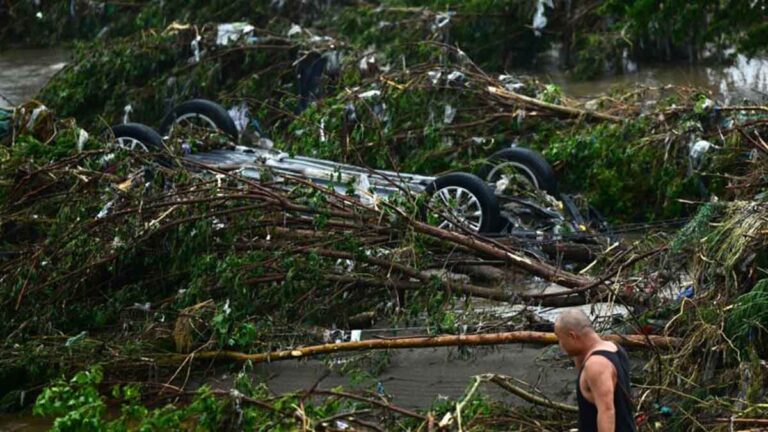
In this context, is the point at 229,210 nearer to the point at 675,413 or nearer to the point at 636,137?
the point at 675,413

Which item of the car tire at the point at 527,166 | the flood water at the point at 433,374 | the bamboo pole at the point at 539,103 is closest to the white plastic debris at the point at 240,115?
the bamboo pole at the point at 539,103

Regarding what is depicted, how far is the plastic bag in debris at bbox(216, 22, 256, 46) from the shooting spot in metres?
14.8

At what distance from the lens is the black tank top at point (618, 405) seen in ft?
18.7

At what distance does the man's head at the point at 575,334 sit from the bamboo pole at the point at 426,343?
64.6 inches

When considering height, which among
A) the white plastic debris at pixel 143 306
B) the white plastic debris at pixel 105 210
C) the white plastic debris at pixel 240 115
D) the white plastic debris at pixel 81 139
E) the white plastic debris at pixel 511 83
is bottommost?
the white plastic debris at pixel 143 306

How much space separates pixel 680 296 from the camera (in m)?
7.94

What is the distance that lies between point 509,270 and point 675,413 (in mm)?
2069

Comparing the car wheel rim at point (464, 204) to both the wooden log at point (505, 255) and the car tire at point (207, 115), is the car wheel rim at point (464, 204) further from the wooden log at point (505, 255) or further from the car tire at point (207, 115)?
the car tire at point (207, 115)

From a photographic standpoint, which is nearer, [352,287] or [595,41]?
[352,287]

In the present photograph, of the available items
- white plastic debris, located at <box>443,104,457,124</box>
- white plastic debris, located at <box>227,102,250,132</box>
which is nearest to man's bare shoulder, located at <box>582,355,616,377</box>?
white plastic debris, located at <box>443,104,457,124</box>

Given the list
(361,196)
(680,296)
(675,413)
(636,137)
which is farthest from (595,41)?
(675,413)

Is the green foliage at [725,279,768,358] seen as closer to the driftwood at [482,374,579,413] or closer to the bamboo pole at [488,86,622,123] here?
the driftwood at [482,374,579,413]

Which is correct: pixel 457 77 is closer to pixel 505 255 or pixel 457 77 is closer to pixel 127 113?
pixel 127 113

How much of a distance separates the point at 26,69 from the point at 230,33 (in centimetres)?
654
